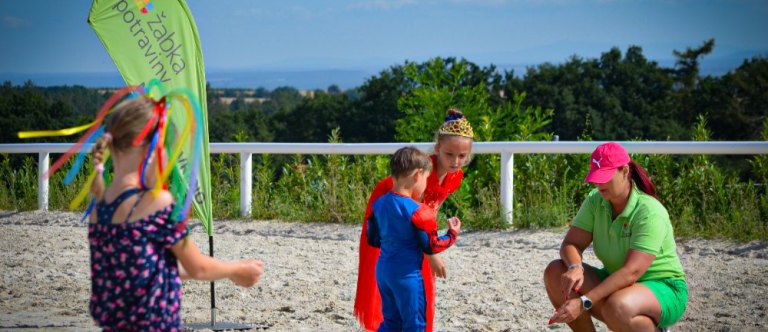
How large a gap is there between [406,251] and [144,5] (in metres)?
2.47

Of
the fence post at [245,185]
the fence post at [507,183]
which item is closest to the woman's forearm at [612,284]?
the fence post at [507,183]

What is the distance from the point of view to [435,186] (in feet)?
17.8

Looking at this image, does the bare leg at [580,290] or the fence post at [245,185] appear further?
the fence post at [245,185]

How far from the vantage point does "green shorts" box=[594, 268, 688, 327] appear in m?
4.79

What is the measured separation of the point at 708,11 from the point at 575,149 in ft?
467

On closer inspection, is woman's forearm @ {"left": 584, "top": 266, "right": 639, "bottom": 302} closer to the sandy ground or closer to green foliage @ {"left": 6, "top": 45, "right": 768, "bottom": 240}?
the sandy ground

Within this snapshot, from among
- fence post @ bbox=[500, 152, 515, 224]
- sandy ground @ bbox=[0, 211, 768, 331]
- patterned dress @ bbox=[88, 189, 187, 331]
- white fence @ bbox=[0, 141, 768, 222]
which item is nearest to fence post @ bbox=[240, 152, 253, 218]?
white fence @ bbox=[0, 141, 768, 222]

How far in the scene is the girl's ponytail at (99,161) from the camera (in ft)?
10.5

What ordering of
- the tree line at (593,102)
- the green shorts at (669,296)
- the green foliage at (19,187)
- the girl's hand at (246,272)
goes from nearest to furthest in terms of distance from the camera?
the girl's hand at (246,272), the green shorts at (669,296), the green foliage at (19,187), the tree line at (593,102)

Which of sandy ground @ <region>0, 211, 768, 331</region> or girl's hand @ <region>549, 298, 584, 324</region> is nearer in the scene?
girl's hand @ <region>549, 298, 584, 324</region>

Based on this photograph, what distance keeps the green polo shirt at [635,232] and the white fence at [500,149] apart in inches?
90.2

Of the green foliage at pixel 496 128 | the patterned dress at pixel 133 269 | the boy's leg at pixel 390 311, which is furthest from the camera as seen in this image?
the green foliage at pixel 496 128

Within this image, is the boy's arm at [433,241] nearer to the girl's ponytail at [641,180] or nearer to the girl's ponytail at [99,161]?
the girl's ponytail at [641,180]

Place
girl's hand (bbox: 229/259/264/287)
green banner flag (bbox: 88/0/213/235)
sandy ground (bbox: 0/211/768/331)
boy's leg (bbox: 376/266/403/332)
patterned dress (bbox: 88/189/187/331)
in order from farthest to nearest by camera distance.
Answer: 1. sandy ground (bbox: 0/211/768/331)
2. green banner flag (bbox: 88/0/213/235)
3. boy's leg (bbox: 376/266/403/332)
4. girl's hand (bbox: 229/259/264/287)
5. patterned dress (bbox: 88/189/187/331)
